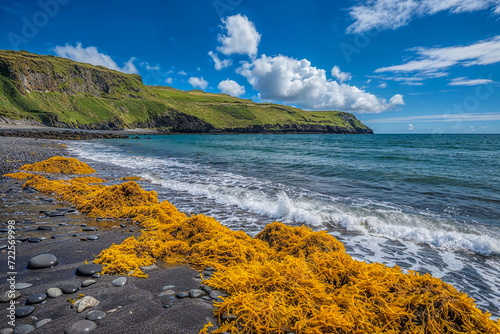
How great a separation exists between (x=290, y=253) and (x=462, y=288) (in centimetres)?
358

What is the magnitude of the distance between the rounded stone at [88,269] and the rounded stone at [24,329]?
1.38 meters

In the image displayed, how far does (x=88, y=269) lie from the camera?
431cm

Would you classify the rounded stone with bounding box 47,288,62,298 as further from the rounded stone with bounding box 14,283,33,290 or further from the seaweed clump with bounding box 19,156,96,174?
the seaweed clump with bounding box 19,156,96,174

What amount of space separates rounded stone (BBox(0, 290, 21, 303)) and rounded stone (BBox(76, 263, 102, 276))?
829 millimetres

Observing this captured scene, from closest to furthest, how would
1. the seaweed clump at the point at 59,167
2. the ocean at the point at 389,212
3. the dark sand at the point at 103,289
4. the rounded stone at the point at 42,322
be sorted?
the rounded stone at the point at 42,322 → the dark sand at the point at 103,289 → the ocean at the point at 389,212 → the seaweed clump at the point at 59,167

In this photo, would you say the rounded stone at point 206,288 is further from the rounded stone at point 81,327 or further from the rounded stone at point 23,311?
the rounded stone at point 23,311

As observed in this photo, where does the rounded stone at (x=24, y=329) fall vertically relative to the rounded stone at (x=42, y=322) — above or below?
above

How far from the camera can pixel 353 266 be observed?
4.07 metres

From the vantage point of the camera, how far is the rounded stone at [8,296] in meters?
3.37

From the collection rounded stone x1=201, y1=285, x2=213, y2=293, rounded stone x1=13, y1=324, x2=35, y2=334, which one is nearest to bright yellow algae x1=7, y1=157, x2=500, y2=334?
rounded stone x1=201, y1=285, x2=213, y2=293

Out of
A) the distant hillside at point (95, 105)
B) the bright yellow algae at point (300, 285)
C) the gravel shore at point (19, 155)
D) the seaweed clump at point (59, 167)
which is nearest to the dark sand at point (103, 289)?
the bright yellow algae at point (300, 285)

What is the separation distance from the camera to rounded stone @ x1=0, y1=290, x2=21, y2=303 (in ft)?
11.1

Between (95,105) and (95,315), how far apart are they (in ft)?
540

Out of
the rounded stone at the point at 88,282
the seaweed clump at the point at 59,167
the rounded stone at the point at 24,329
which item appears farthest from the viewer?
the seaweed clump at the point at 59,167
